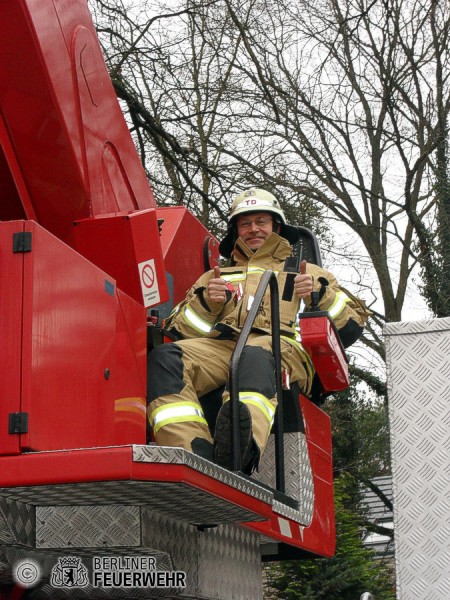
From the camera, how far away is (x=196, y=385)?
14.4 feet

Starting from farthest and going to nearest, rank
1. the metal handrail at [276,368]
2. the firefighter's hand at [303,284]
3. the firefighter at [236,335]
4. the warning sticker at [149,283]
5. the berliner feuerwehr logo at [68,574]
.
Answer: the firefighter's hand at [303,284] < the warning sticker at [149,283] < the firefighter at [236,335] < the metal handrail at [276,368] < the berliner feuerwehr logo at [68,574]

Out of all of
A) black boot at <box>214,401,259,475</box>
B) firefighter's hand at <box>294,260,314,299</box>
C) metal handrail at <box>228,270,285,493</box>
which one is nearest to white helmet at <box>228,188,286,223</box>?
firefighter's hand at <box>294,260,314,299</box>

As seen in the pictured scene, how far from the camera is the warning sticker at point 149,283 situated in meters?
4.11

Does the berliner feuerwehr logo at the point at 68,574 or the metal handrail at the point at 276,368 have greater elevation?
the metal handrail at the point at 276,368

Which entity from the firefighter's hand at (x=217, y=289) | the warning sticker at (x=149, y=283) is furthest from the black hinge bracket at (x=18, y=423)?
the firefighter's hand at (x=217, y=289)

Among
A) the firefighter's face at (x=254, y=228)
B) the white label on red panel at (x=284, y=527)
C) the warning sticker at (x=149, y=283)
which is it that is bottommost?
the white label on red panel at (x=284, y=527)

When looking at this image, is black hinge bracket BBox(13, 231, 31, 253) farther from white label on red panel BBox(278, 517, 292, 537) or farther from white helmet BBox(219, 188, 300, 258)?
white helmet BBox(219, 188, 300, 258)

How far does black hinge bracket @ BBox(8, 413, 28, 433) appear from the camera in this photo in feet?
9.99

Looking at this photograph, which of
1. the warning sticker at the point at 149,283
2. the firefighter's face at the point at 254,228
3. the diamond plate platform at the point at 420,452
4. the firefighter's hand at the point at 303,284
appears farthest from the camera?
the firefighter's face at the point at 254,228

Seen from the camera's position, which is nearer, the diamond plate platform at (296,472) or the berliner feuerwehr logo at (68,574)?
the berliner feuerwehr logo at (68,574)

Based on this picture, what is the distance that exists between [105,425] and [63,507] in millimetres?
304

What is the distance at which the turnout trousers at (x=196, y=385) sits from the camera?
3.94 m

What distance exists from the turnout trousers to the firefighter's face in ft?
2.82

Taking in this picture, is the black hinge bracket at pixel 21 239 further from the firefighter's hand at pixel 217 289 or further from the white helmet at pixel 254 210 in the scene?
the white helmet at pixel 254 210
